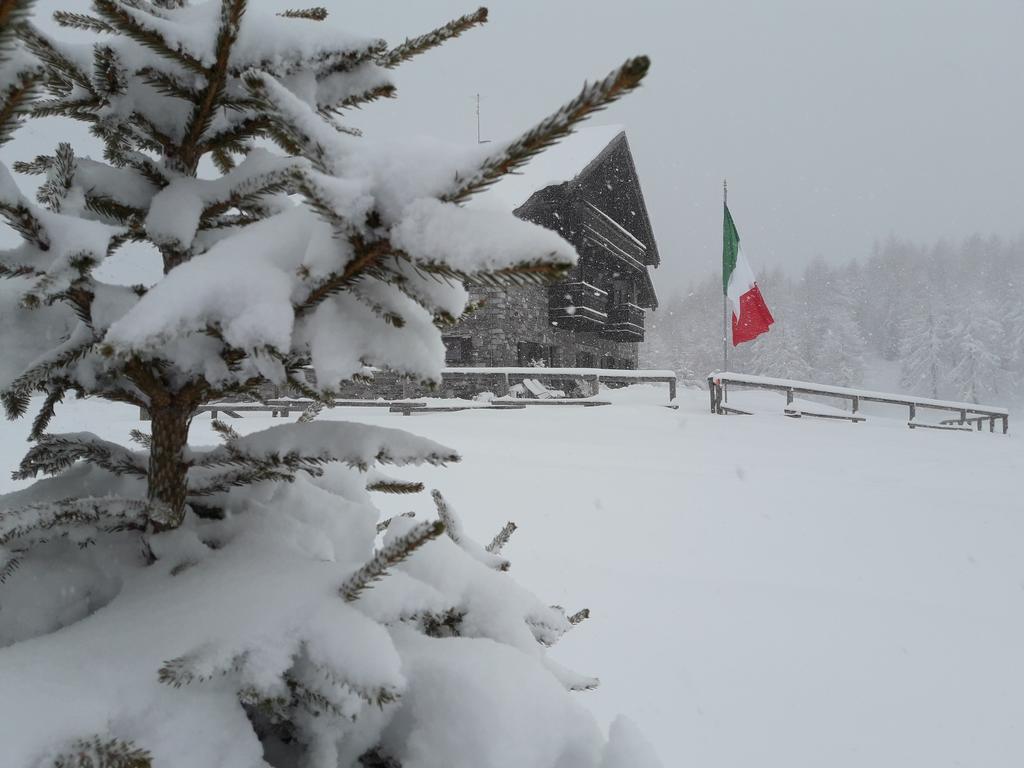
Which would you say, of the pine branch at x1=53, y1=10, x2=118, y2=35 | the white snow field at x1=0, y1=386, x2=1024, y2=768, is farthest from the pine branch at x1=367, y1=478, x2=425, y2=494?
the white snow field at x1=0, y1=386, x2=1024, y2=768

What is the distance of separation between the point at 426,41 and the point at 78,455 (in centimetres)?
112

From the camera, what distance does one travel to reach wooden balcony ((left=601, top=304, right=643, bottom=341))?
77.0 feet

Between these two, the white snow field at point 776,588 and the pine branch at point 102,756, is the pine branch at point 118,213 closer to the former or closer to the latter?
the pine branch at point 102,756

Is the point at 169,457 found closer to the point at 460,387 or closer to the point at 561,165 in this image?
the point at 460,387

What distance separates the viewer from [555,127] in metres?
0.64

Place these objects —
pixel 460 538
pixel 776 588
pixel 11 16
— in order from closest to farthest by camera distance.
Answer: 1. pixel 11 16
2. pixel 460 538
3. pixel 776 588

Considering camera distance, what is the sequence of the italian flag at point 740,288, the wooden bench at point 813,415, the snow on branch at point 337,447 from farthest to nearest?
the italian flag at point 740,288 → the wooden bench at point 813,415 → the snow on branch at point 337,447

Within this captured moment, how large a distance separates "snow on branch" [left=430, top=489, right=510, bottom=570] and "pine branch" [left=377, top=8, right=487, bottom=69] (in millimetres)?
980

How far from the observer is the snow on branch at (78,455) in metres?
1.11

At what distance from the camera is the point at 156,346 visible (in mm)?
693

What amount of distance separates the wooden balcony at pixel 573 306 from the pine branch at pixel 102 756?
18768 millimetres

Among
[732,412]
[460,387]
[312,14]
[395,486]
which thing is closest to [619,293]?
[460,387]

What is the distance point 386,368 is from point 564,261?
31 cm

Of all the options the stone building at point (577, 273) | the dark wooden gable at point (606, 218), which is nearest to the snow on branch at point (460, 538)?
the stone building at point (577, 273)
